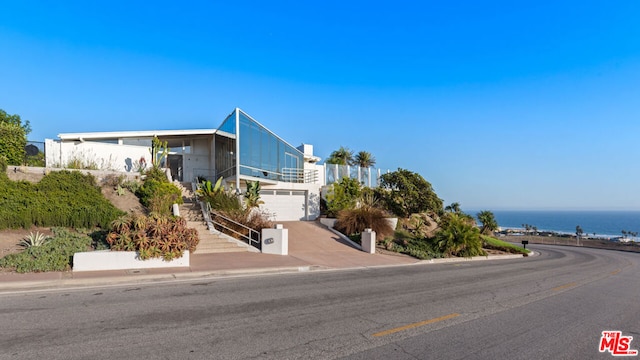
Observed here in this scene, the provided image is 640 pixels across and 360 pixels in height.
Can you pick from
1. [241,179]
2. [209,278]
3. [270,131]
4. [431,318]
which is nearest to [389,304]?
[431,318]

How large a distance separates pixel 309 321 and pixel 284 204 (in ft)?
65.3

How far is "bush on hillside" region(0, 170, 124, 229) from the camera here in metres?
12.9

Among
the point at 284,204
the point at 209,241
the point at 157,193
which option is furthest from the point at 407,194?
the point at 157,193

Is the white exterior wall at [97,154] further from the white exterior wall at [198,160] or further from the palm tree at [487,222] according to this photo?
the palm tree at [487,222]

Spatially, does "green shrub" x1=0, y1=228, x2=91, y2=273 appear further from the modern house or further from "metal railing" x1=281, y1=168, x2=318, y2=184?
"metal railing" x1=281, y1=168, x2=318, y2=184

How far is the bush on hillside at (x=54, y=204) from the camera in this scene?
42.4ft

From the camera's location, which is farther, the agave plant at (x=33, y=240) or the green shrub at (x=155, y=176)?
the green shrub at (x=155, y=176)

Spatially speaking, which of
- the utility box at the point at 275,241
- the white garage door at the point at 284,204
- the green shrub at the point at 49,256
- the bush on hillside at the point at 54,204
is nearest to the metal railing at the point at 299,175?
the white garage door at the point at 284,204

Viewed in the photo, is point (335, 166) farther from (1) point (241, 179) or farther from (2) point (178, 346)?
(2) point (178, 346)

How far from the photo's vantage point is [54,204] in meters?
14.0

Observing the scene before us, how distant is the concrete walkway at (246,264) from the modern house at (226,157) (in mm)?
5069

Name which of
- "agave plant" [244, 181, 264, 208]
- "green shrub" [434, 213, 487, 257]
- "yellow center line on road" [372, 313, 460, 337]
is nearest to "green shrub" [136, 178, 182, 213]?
"agave plant" [244, 181, 264, 208]

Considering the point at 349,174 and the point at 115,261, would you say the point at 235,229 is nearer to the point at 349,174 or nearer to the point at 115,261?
the point at 115,261

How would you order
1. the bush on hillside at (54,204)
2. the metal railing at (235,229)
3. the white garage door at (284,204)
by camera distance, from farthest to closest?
the white garage door at (284,204)
the metal railing at (235,229)
the bush on hillside at (54,204)
